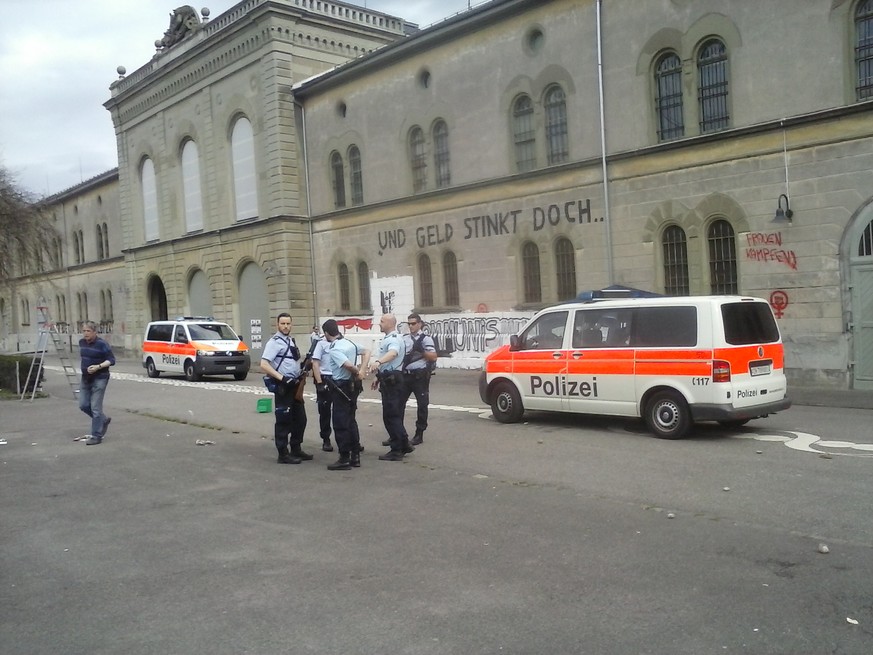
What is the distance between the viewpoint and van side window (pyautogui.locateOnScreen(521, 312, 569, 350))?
12602 millimetres

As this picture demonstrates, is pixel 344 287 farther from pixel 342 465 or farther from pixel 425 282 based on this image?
pixel 342 465

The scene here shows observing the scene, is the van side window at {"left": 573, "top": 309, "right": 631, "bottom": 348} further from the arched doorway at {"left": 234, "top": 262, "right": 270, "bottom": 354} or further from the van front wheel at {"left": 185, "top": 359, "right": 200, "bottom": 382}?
the arched doorway at {"left": 234, "top": 262, "right": 270, "bottom": 354}

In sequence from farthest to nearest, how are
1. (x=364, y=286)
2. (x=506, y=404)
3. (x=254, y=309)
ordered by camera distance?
(x=254, y=309) → (x=364, y=286) → (x=506, y=404)

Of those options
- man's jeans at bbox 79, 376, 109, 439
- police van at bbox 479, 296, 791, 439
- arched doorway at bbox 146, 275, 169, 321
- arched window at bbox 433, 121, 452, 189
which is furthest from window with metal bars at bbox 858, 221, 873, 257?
arched doorway at bbox 146, 275, 169, 321

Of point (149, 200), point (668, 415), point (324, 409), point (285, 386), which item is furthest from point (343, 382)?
point (149, 200)

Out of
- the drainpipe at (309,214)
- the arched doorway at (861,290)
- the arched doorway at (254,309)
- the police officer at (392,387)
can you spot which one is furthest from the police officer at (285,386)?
the arched doorway at (254,309)

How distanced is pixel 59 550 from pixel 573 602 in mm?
4287

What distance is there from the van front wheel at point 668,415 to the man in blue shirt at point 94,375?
783cm

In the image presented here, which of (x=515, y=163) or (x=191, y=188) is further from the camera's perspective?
(x=191, y=188)

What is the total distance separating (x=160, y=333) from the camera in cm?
2755

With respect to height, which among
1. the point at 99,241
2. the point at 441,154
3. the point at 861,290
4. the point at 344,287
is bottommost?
the point at 861,290

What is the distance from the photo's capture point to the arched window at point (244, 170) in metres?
33.2

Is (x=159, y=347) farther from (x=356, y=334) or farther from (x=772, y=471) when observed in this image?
(x=772, y=471)

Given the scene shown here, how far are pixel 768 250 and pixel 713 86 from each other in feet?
13.2
